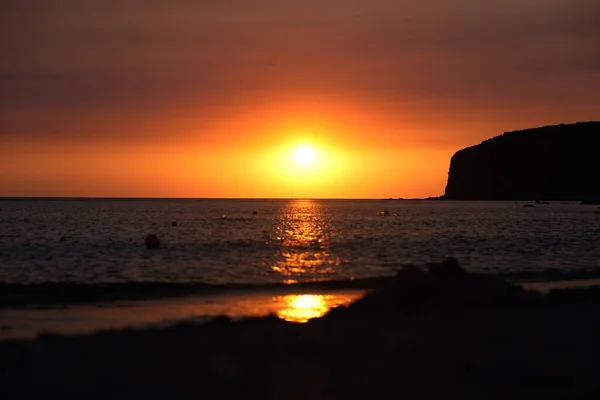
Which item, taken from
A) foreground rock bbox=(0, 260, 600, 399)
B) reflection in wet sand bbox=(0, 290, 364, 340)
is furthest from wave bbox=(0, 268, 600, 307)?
foreground rock bbox=(0, 260, 600, 399)

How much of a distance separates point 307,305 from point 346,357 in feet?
30.4

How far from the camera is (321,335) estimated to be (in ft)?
52.5

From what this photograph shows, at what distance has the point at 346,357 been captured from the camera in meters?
13.9

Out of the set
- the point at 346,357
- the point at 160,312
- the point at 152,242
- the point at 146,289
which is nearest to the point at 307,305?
the point at 160,312

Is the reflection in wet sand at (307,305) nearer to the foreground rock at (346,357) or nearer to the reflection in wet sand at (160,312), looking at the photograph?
the reflection in wet sand at (160,312)

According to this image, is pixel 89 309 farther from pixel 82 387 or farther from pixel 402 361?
pixel 402 361

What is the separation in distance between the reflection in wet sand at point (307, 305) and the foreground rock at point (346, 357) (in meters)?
1.33

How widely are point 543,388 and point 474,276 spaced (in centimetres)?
1017

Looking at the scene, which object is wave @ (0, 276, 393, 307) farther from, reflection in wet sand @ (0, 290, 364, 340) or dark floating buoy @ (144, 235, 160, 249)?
dark floating buoy @ (144, 235, 160, 249)

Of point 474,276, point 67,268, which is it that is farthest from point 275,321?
point 67,268

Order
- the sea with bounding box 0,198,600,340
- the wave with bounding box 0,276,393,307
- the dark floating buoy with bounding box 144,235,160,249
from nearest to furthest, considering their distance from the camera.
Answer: the sea with bounding box 0,198,600,340 < the wave with bounding box 0,276,393,307 < the dark floating buoy with bounding box 144,235,160,249

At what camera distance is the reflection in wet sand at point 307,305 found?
20459mm

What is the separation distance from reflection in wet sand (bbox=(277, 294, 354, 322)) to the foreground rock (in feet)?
4.37

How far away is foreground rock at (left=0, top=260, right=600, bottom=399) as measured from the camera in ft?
38.2
